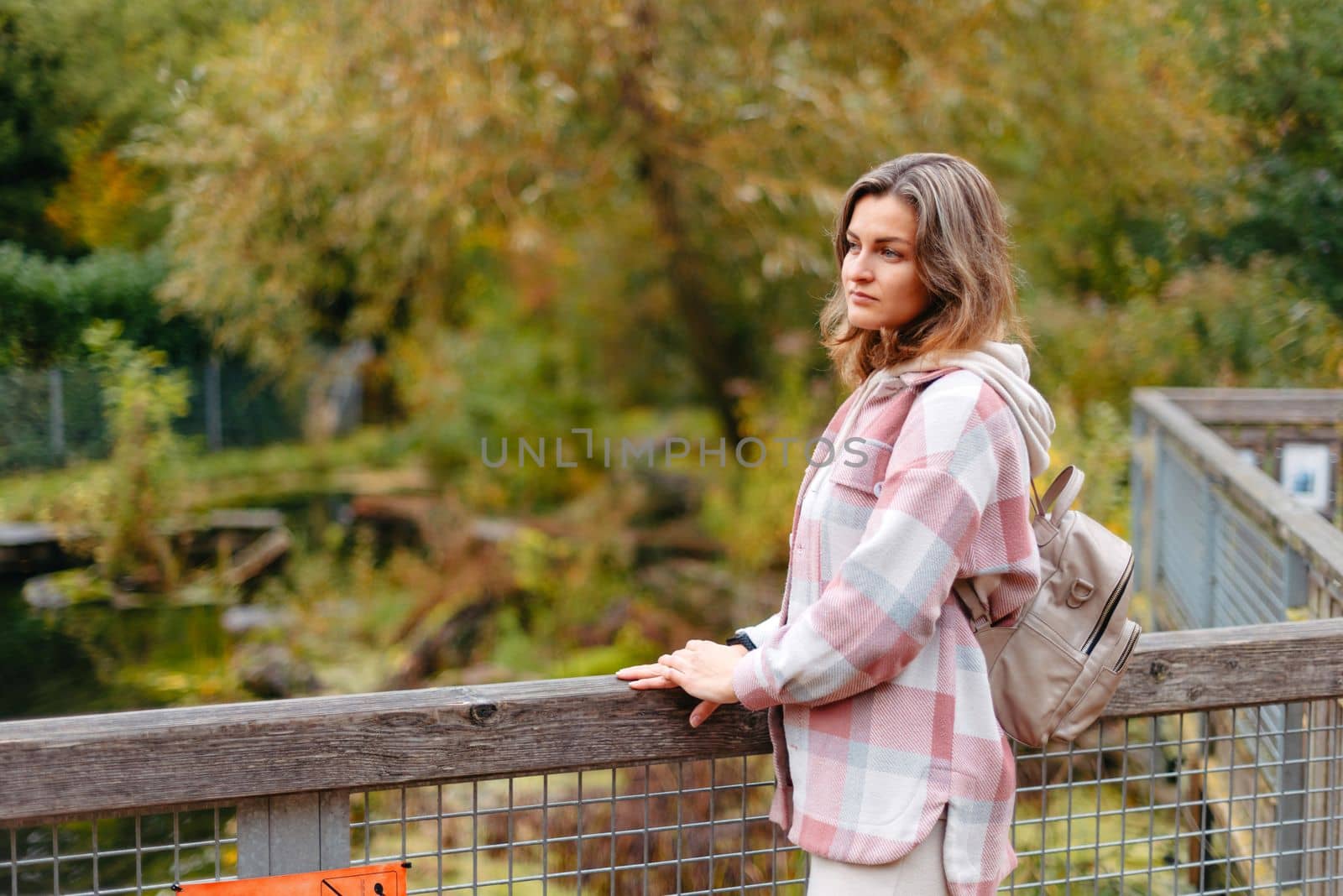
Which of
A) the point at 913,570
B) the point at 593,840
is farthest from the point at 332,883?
the point at 593,840

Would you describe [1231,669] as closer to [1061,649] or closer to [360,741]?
[1061,649]

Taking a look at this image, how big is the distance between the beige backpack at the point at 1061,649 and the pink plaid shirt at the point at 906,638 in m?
0.04

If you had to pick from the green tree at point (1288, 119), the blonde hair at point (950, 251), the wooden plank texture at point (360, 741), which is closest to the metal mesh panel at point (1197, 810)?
the wooden plank texture at point (360, 741)

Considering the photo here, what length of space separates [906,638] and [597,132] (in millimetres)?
6600

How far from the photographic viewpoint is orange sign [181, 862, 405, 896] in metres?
1.50

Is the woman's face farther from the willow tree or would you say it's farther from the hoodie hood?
the willow tree

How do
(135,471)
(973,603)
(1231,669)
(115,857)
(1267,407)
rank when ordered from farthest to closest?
1. (1267,407)
2. (135,471)
3. (115,857)
4. (1231,669)
5. (973,603)

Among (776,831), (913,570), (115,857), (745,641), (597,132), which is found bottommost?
(115,857)

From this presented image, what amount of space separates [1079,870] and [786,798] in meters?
2.96

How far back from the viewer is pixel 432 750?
155 cm

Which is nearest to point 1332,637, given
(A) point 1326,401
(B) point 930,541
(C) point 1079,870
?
(B) point 930,541

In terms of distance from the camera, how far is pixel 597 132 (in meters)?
7.52

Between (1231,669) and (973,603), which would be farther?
(1231,669)

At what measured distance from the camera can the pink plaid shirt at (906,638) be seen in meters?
1.37
